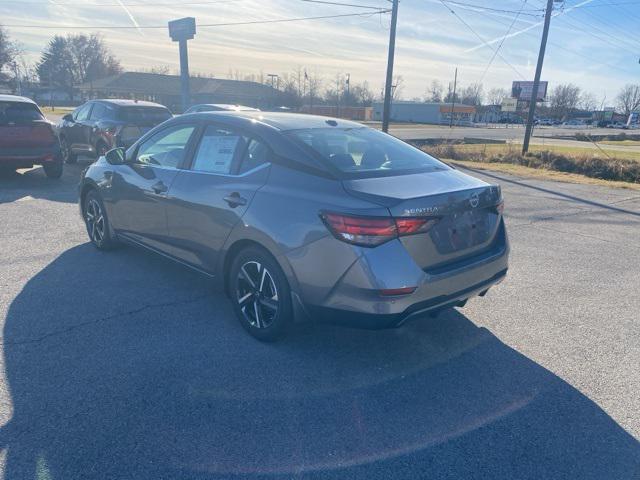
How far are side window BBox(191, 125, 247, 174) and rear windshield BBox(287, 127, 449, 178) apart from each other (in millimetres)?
476

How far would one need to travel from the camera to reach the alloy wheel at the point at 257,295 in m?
3.45

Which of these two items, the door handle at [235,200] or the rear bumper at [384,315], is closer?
the rear bumper at [384,315]

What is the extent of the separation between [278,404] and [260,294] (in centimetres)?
91

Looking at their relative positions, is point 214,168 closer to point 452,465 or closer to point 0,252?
point 452,465

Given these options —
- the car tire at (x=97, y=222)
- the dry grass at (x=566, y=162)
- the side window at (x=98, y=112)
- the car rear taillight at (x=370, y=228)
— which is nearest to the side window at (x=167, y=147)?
the car tire at (x=97, y=222)

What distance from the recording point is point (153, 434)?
259 centimetres

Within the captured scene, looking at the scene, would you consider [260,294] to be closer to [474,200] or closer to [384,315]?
[384,315]

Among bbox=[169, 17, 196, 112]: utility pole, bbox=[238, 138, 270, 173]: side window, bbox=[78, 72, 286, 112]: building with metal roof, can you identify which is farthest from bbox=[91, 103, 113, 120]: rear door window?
bbox=[78, 72, 286, 112]: building with metal roof

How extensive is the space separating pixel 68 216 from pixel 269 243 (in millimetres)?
5210

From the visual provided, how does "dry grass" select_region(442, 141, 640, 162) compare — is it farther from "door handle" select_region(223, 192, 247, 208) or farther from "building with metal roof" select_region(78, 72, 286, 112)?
"building with metal roof" select_region(78, 72, 286, 112)

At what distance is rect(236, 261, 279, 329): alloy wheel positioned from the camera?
345 centimetres

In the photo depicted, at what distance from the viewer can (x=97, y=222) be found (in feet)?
18.1

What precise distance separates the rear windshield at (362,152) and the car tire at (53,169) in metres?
8.12

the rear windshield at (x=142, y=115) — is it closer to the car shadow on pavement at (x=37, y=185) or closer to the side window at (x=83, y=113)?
the side window at (x=83, y=113)
